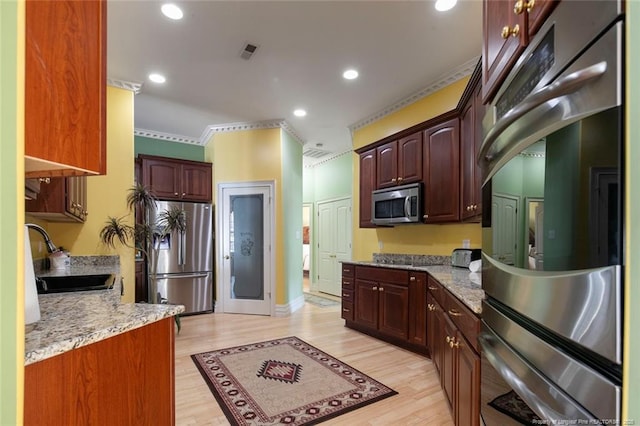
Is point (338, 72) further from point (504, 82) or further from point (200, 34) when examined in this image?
point (504, 82)

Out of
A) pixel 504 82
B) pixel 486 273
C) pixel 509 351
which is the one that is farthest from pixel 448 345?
pixel 504 82

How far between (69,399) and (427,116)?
3848mm

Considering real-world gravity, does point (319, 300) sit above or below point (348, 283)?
below

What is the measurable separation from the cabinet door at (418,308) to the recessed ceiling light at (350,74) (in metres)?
2.16

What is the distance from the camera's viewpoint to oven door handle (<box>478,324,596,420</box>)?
2.13 feet

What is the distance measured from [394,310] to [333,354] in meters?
0.79

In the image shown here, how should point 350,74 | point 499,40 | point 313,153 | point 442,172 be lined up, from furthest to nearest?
point 313,153 < point 350,74 < point 442,172 < point 499,40

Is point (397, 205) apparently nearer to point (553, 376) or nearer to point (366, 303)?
point (366, 303)

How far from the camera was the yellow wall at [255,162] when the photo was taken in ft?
16.3

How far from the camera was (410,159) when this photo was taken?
11.9ft

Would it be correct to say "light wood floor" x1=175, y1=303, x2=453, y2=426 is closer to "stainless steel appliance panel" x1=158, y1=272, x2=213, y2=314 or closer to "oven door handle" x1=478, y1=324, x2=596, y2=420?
"stainless steel appliance panel" x1=158, y1=272, x2=213, y2=314

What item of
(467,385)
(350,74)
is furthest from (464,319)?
(350,74)

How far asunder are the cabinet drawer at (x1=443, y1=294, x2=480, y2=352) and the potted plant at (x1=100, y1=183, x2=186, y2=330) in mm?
3284

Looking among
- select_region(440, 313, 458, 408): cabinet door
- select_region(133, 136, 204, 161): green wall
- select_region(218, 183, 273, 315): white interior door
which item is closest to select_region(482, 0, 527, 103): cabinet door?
select_region(440, 313, 458, 408): cabinet door
